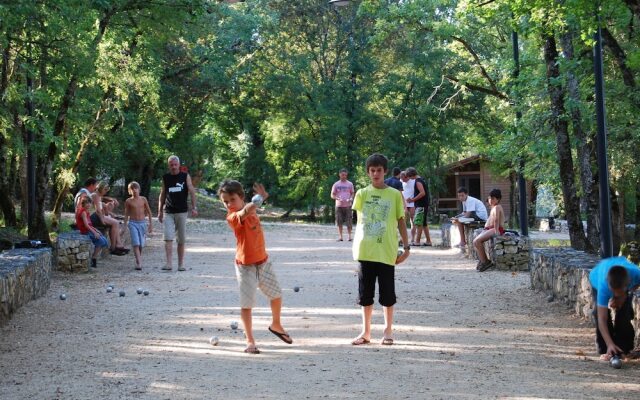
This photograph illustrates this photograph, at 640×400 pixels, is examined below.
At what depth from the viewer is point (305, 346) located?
28.9 ft

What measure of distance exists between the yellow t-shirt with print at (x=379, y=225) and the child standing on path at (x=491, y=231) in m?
7.61

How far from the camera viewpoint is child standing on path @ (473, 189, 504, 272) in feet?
53.0

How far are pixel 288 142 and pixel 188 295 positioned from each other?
30.6 metres

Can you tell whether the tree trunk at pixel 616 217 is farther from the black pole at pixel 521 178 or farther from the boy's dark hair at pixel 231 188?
the boy's dark hair at pixel 231 188

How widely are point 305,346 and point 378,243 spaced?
1188mm

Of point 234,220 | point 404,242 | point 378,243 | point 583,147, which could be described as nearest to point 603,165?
point 404,242

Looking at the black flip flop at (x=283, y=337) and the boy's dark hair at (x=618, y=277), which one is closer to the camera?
the boy's dark hair at (x=618, y=277)

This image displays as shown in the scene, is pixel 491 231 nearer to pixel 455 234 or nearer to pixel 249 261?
pixel 455 234

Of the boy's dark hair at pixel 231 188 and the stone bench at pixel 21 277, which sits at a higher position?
the boy's dark hair at pixel 231 188

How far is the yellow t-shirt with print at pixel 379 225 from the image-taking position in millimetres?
8750

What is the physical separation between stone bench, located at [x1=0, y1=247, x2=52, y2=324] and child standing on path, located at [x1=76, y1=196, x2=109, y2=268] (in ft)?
7.63

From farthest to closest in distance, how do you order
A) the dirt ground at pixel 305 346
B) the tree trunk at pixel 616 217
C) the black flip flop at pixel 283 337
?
the tree trunk at pixel 616 217 < the black flip flop at pixel 283 337 < the dirt ground at pixel 305 346

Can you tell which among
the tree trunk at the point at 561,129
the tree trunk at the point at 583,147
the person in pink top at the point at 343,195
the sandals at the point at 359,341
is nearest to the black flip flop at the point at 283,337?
the sandals at the point at 359,341

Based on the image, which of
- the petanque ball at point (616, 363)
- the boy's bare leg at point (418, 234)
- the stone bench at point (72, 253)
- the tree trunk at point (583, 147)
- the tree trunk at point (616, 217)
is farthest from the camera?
the tree trunk at point (616, 217)
